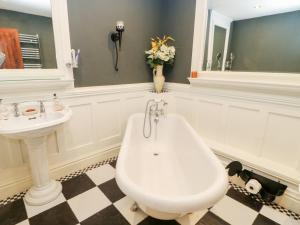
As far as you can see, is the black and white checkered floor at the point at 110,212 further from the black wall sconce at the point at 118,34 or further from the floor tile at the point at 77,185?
the black wall sconce at the point at 118,34

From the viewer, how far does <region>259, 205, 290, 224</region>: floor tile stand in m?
1.39

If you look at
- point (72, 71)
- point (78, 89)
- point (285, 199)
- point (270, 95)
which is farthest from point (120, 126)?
point (285, 199)

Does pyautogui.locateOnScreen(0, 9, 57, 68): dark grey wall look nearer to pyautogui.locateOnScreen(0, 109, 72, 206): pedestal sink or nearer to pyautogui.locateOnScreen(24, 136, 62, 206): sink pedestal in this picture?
pyautogui.locateOnScreen(0, 109, 72, 206): pedestal sink

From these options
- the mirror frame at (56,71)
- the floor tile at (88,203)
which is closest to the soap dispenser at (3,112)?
the mirror frame at (56,71)

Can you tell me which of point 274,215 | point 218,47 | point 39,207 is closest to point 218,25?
point 218,47

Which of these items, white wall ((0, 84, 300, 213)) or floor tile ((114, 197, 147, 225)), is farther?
white wall ((0, 84, 300, 213))

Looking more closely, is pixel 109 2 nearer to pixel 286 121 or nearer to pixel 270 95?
pixel 270 95

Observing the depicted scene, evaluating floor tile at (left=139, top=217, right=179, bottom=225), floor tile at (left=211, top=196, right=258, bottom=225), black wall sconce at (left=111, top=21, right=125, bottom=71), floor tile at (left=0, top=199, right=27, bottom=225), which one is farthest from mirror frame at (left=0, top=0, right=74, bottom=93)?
floor tile at (left=211, top=196, right=258, bottom=225)

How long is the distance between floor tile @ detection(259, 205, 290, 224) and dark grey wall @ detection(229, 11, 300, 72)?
120 centimetres

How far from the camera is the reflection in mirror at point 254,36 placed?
1438 millimetres

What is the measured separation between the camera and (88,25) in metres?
1.79

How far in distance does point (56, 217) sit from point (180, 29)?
2408mm

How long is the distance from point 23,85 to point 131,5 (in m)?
1.50

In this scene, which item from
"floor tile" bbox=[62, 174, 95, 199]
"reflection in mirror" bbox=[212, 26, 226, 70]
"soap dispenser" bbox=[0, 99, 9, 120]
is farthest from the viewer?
"reflection in mirror" bbox=[212, 26, 226, 70]
